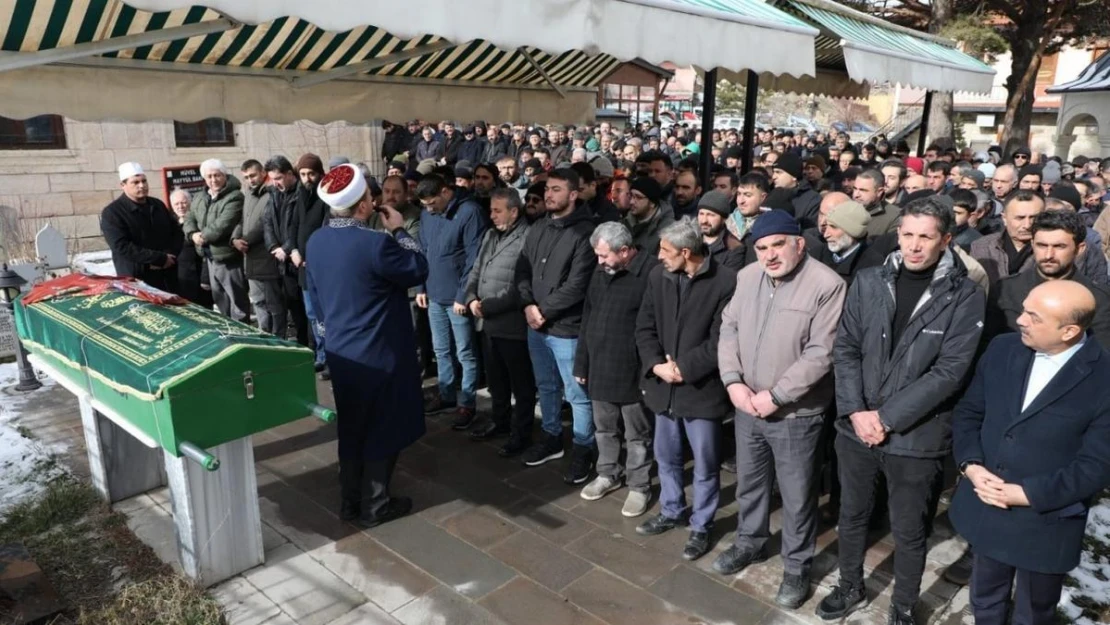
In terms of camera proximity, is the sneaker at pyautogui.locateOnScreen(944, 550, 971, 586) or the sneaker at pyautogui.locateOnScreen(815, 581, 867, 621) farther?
the sneaker at pyautogui.locateOnScreen(944, 550, 971, 586)

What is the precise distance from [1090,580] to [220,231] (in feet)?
20.7

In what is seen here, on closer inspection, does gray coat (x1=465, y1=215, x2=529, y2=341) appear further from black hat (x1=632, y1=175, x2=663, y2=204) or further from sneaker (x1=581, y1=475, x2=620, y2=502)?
sneaker (x1=581, y1=475, x2=620, y2=502)

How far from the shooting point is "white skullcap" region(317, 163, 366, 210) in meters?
3.58

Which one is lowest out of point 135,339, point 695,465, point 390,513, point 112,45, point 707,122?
point 390,513

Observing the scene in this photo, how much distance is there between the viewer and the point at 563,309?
4297mm

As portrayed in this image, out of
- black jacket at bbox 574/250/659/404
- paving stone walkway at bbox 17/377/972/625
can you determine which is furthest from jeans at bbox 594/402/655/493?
paving stone walkway at bbox 17/377/972/625

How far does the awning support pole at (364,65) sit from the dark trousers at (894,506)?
3.69m

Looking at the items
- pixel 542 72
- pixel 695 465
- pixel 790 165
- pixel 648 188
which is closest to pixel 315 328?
pixel 542 72

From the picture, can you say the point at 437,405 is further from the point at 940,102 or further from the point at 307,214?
the point at 940,102

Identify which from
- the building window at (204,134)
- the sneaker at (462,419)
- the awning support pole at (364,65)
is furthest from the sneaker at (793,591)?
the building window at (204,134)

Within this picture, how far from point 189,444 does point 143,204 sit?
10.6 ft

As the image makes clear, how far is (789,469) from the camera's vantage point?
329 cm

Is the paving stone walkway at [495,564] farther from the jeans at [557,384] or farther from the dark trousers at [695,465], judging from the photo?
the jeans at [557,384]

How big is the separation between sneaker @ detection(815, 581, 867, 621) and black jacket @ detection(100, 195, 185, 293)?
5.03 m
